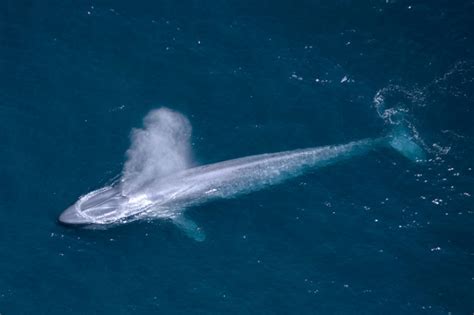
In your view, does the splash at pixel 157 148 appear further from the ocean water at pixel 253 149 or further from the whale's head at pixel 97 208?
the whale's head at pixel 97 208

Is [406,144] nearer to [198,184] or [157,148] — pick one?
[198,184]

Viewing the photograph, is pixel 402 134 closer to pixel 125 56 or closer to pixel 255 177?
pixel 255 177

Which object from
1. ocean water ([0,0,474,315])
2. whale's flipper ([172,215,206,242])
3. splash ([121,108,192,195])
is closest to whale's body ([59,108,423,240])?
whale's flipper ([172,215,206,242])

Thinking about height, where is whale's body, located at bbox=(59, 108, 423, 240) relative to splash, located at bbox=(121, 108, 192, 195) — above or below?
below

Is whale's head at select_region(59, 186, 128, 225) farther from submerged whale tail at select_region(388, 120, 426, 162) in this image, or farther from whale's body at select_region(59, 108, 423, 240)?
submerged whale tail at select_region(388, 120, 426, 162)

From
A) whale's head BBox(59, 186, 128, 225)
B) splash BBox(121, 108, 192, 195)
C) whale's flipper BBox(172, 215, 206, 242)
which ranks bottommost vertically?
whale's flipper BBox(172, 215, 206, 242)

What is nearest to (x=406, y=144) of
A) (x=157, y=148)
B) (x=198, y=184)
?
(x=198, y=184)

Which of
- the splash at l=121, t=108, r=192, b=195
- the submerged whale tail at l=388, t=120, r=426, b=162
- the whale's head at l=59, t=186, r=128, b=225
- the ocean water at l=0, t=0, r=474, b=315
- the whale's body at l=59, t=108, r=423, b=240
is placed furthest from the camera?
the splash at l=121, t=108, r=192, b=195

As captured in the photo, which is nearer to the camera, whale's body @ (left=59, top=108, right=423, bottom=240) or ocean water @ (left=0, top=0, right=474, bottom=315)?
whale's body @ (left=59, top=108, right=423, bottom=240)
